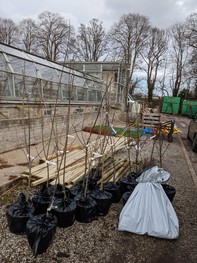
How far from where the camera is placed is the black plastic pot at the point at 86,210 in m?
2.45

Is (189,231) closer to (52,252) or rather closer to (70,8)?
(52,252)

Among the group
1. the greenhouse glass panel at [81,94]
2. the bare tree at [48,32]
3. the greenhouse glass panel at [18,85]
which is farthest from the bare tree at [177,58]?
the greenhouse glass panel at [18,85]

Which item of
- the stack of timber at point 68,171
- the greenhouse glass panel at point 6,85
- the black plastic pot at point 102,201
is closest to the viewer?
the black plastic pot at point 102,201

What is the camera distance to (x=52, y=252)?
79.2 inches

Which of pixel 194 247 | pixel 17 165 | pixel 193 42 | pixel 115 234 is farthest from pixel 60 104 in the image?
pixel 193 42

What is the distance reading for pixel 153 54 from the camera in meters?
25.7

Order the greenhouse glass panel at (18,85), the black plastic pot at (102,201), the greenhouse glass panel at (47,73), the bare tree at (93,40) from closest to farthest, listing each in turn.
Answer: the black plastic pot at (102,201) → the greenhouse glass panel at (18,85) → the greenhouse glass panel at (47,73) → the bare tree at (93,40)

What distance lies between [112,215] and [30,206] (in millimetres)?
1176

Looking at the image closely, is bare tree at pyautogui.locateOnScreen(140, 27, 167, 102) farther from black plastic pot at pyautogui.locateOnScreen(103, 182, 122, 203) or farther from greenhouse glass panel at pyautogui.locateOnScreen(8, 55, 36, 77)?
black plastic pot at pyautogui.locateOnScreen(103, 182, 122, 203)

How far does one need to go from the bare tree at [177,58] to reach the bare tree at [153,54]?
1472 mm

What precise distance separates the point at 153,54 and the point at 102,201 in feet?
88.4

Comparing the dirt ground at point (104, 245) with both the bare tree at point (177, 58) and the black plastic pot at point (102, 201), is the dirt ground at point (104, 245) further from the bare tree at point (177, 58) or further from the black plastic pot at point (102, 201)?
the bare tree at point (177, 58)

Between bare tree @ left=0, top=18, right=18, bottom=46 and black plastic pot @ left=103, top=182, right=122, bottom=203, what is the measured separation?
70.3ft

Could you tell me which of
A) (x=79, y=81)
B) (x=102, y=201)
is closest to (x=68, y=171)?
(x=102, y=201)
